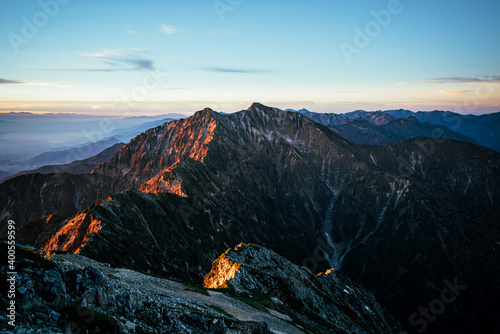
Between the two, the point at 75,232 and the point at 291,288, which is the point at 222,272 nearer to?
the point at 291,288

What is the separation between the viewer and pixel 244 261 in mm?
91688

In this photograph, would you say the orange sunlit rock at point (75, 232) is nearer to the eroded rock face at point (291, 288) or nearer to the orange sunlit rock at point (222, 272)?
the orange sunlit rock at point (222, 272)

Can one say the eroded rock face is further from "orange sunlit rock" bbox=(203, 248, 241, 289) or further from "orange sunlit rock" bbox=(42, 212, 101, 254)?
"orange sunlit rock" bbox=(42, 212, 101, 254)

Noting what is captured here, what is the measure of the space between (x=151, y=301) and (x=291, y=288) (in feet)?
202

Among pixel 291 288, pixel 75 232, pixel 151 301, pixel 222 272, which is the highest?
pixel 151 301

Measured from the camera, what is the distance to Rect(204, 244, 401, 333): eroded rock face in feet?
253

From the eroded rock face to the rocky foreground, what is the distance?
0.40 m

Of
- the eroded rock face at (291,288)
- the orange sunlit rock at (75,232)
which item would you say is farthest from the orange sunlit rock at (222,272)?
the orange sunlit rock at (75,232)

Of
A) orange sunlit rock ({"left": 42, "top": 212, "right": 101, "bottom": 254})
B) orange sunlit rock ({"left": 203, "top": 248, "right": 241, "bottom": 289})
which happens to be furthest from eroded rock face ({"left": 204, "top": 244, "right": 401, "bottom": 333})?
orange sunlit rock ({"left": 42, "top": 212, "right": 101, "bottom": 254})

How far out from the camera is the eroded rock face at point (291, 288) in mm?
77125

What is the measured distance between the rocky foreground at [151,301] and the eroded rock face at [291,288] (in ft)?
1.30

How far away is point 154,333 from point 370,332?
3895 inches

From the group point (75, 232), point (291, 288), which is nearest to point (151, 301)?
point (291, 288)

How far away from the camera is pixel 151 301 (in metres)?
34.1
